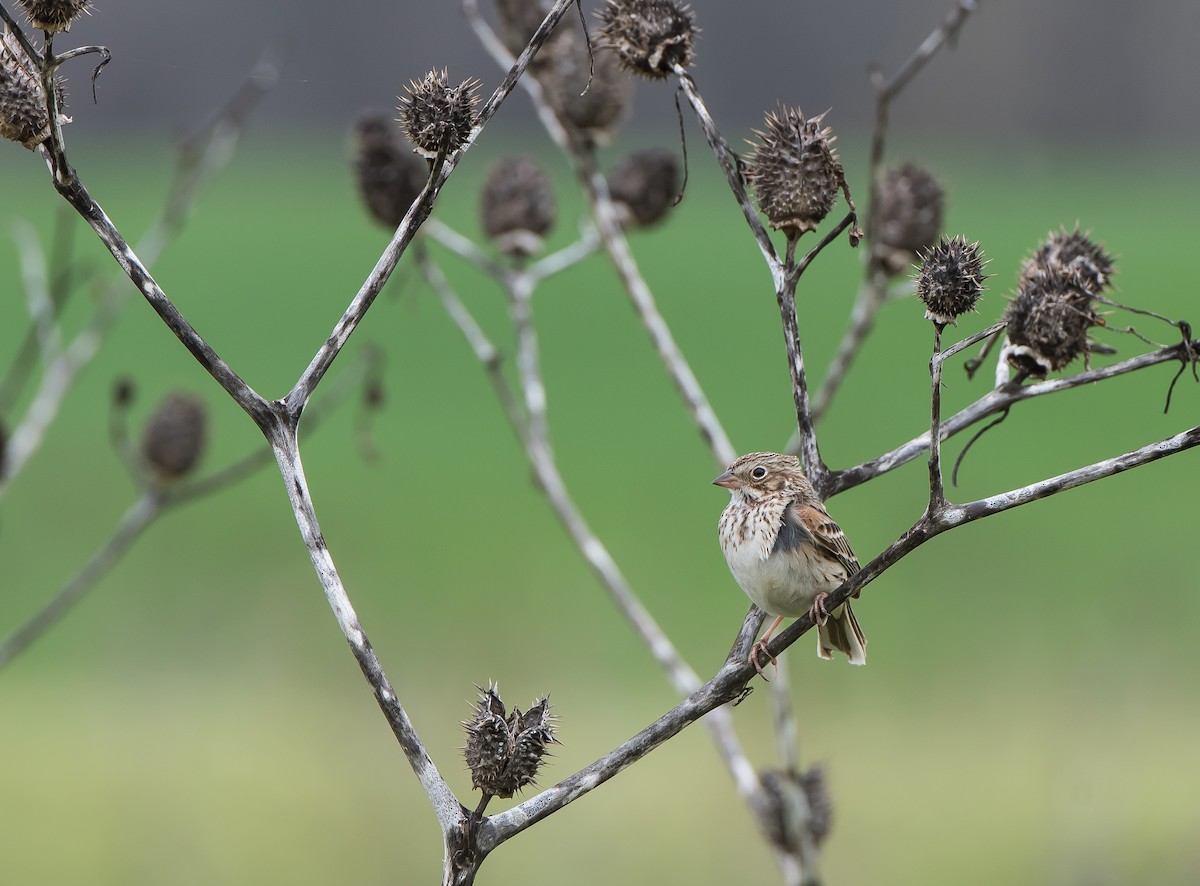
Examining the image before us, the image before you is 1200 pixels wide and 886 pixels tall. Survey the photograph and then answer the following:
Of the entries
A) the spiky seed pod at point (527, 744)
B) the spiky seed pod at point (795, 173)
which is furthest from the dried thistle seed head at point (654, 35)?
the spiky seed pod at point (527, 744)

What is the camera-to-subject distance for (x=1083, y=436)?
54.7ft

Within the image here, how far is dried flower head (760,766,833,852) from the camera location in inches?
138

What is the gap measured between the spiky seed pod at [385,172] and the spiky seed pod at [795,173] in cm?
200

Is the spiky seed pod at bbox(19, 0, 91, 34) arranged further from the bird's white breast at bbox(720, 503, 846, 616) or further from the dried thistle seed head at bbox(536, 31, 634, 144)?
the dried thistle seed head at bbox(536, 31, 634, 144)

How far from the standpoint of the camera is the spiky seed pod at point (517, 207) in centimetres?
555

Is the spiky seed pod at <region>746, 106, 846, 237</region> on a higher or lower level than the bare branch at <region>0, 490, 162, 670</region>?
lower

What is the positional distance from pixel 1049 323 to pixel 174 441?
11.2 ft

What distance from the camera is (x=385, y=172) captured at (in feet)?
16.1

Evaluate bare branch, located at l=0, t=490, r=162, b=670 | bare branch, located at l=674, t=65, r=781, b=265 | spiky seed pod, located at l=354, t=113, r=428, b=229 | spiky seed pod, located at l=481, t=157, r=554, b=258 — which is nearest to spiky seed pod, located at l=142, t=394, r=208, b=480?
bare branch, located at l=0, t=490, r=162, b=670

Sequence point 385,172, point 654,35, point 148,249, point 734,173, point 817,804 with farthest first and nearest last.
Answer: point 385,172 < point 148,249 < point 817,804 < point 654,35 < point 734,173

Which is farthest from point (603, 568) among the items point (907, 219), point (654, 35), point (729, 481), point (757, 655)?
point (907, 219)

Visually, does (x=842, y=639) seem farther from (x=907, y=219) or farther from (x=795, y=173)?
(x=907, y=219)

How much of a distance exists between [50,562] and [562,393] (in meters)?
7.64

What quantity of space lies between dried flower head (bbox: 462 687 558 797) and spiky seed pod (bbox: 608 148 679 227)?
11.0ft
